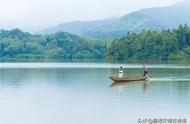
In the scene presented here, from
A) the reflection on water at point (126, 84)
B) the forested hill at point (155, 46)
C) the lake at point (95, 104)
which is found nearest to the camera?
the lake at point (95, 104)

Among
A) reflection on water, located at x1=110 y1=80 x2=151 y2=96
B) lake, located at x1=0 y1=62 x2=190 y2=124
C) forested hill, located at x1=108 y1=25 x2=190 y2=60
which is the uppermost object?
forested hill, located at x1=108 y1=25 x2=190 y2=60

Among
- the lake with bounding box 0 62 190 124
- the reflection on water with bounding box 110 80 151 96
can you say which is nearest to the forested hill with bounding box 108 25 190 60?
the reflection on water with bounding box 110 80 151 96

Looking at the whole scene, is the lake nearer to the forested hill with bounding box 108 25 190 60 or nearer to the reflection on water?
the reflection on water

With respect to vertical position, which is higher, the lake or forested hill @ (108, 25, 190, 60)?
forested hill @ (108, 25, 190, 60)

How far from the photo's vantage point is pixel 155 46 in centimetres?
15025

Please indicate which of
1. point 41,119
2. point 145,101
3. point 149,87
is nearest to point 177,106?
point 145,101

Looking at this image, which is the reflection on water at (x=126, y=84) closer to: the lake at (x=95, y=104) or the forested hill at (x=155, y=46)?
the lake at (x=95, y=104)

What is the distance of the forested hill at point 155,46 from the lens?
14788 cm

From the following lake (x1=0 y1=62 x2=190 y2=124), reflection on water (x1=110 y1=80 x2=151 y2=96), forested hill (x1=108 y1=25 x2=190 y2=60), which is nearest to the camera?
lake (x1=0 y1=62 x2=190 y2=124)

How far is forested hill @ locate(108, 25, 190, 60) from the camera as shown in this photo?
148 m

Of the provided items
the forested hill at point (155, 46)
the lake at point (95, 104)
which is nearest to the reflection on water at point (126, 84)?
the lake at point (95, 104)

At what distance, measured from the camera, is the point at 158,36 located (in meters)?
152

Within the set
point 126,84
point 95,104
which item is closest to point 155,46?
point 126,84

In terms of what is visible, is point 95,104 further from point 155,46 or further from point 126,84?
point 155,46
